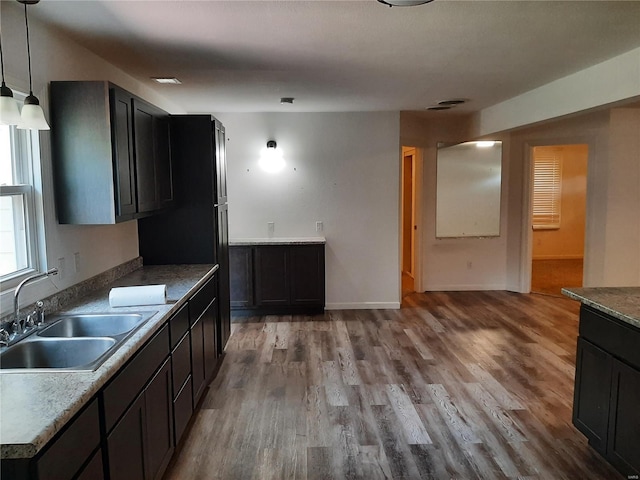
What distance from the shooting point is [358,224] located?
5.75m

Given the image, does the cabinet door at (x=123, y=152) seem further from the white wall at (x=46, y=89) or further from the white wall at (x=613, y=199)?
the white wall at (x=613, y=199)

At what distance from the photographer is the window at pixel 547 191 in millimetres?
9039

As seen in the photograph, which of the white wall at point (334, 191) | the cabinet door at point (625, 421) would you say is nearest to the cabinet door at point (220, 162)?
the white wall at point (334, 191)

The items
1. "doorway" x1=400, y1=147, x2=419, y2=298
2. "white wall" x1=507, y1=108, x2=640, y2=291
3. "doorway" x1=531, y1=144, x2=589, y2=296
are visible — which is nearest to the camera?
"white wall" x1=507, y1=108, x2=640, y2=291

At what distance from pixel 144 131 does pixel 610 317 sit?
288 cm

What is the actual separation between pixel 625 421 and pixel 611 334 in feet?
1.38

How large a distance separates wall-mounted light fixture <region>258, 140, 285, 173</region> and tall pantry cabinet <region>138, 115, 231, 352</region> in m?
1.75

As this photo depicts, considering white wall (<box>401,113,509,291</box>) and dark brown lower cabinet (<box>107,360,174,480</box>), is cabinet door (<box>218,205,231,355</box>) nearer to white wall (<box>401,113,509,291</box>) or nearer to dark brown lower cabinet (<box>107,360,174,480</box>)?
dark brown lower cabinet (<box>107,360,174,480</box>)

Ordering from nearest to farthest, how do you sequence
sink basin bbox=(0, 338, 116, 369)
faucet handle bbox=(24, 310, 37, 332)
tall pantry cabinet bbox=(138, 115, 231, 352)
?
sink basin bbox=(0, 338, 116, 369), faucet handle bbox=(24, 310, 37, 332), tall pantry cabinet bbox=(138, 115, 231, 352)

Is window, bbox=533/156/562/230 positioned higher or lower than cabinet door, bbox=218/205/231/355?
higher

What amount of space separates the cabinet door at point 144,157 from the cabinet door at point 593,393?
273 centimetres

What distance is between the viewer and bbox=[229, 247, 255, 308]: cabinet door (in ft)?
17.8

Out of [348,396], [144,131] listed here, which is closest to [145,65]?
[144,131]

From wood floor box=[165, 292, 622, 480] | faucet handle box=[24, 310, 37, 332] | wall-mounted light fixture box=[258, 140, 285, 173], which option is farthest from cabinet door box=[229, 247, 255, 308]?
faucet handle box=[24, 310, 37, 332]
